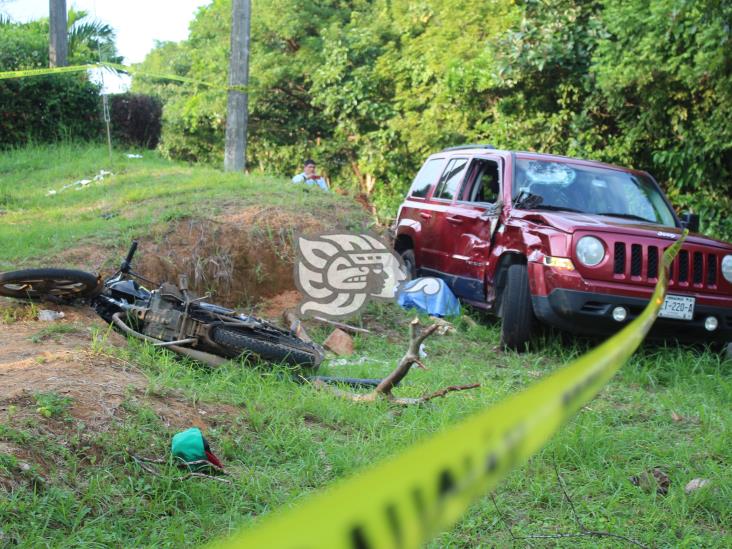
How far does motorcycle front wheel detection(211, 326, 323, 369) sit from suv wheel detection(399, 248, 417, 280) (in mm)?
3540

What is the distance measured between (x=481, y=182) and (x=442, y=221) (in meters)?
0.59

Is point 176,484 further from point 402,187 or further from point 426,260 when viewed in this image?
point 402,187

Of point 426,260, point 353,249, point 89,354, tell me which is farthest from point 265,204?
point 89,354

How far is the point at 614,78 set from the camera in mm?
10500

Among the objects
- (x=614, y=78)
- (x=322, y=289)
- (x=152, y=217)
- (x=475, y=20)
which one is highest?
(x=475, y=20)

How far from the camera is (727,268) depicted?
21.2 ft

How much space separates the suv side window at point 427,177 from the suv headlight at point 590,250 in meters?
3.03

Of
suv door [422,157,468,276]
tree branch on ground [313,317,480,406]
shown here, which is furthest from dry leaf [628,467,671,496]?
suv door [422,157,468,276]

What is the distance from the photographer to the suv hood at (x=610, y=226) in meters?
6.27

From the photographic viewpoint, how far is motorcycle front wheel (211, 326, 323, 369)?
17.0 feet

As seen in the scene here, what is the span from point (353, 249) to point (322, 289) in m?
0.78

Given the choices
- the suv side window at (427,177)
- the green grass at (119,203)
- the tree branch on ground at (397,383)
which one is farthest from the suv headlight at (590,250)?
the green grass at (119,203)

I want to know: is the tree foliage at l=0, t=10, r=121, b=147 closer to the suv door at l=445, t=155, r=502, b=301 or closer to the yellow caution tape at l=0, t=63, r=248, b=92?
the yellow caution tape at l=0, t=63, r=248, b=92

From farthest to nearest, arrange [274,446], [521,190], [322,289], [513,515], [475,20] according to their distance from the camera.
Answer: [475,20]
[322,289]
[521,190]
[274,446]
[513,515]
